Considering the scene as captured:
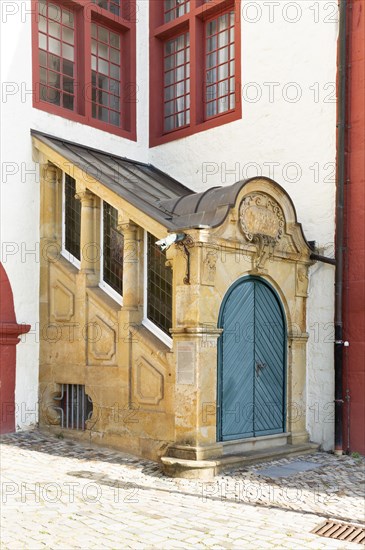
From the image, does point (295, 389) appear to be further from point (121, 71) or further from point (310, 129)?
point (121, 71)

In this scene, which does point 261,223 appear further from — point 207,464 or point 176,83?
point 176,83

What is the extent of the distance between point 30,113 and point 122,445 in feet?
17.1

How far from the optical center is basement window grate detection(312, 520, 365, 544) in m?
5.64

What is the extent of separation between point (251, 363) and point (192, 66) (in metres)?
5.83

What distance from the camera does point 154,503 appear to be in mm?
6539

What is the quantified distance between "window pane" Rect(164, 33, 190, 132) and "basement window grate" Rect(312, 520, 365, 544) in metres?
8.22

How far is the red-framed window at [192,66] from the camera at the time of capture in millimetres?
11672

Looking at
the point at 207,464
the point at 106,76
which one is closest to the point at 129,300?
the point at 207,464

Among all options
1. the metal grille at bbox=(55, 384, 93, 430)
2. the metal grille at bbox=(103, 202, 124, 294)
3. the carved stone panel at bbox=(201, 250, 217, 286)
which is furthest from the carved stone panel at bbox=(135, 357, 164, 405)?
the metal grille at bbox=(103, 202, 124, 294)

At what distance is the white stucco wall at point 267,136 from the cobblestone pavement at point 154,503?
1875 mm

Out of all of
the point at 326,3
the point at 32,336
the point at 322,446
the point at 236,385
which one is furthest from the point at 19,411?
the point at 326,3

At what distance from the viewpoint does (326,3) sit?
995 centimetres

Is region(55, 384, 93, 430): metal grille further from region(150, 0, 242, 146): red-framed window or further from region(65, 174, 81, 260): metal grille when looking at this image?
region(150, 0, 242, 146): red-framed window

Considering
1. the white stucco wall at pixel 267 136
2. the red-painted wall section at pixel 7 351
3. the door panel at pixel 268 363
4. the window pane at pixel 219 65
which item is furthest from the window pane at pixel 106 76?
the door panel at pixel 268 363
